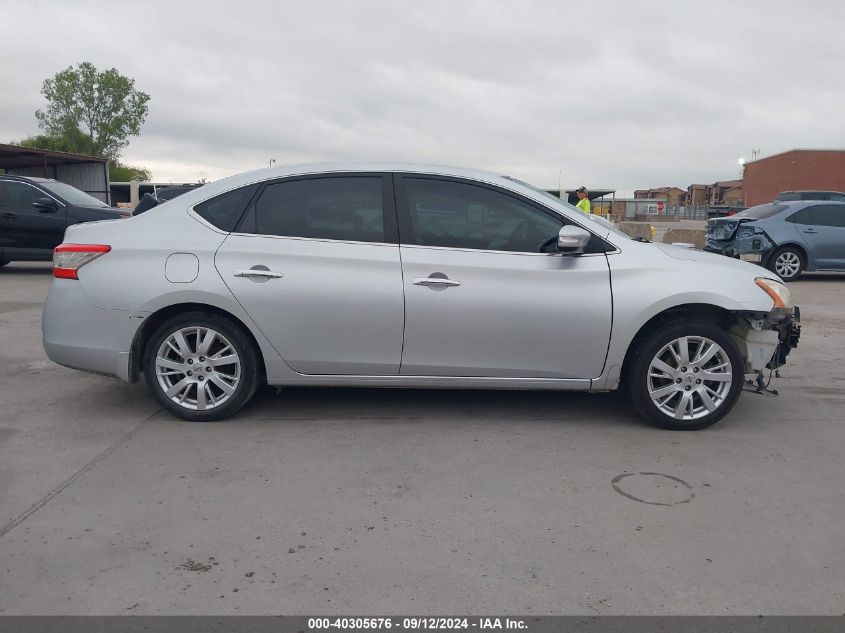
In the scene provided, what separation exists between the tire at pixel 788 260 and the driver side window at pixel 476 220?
10634 mm

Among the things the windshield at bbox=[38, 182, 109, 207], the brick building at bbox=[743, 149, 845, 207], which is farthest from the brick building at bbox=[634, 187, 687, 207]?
the windshield at bbox=[38, 182, 109, 207]

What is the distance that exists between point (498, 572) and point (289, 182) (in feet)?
10.1

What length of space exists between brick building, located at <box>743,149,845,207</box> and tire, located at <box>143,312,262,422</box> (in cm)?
5126

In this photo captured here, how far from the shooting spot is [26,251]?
532 inches

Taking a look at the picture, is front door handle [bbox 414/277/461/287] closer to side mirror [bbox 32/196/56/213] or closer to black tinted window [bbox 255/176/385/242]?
black tinted window [bbox 255/176/385/242]

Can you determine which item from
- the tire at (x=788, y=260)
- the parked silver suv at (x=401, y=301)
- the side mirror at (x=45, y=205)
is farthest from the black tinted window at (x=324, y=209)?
the tire at (x=788, y=260)

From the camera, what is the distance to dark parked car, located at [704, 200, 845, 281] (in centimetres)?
1405

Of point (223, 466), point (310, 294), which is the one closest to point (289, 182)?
point (310, 294)

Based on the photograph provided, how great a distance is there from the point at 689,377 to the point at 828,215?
1132 centimetres

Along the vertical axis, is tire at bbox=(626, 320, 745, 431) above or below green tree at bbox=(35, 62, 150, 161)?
below

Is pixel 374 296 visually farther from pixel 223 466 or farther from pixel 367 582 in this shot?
pixel 367 582

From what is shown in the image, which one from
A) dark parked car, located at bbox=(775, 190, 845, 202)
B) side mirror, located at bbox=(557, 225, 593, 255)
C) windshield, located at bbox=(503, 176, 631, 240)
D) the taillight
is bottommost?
the taillight

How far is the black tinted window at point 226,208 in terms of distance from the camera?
5137 millimetres

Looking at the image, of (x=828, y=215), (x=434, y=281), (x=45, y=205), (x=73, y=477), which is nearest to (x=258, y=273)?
(x=434, y=281)
